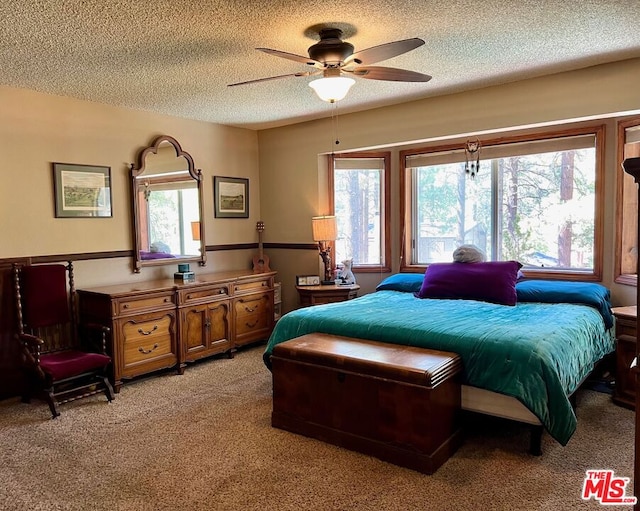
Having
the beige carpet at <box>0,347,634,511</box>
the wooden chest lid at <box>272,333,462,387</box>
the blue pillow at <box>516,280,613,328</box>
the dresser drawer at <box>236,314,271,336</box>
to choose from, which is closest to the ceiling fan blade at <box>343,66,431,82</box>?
the wooden chest lid at <box>272,333,462,387</box>

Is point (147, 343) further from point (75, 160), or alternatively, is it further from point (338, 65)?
point (338, 65)

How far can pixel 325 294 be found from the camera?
493cm

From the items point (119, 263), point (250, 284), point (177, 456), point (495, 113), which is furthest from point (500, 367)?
point (119, 263)

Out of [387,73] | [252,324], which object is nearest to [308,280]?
[252,324]

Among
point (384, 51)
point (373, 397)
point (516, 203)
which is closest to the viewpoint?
point (384, 51)

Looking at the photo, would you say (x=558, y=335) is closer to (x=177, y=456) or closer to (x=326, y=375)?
(x=326, y=375)

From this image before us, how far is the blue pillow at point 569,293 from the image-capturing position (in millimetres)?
3736

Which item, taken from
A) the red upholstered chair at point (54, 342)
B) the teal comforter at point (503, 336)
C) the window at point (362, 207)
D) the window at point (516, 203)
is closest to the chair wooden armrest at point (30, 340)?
the red upholstered chair at point (54, 342)

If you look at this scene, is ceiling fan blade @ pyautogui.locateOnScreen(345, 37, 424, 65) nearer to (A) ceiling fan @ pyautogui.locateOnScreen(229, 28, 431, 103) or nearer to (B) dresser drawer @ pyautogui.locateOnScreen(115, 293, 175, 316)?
(A) ceiling fan @ pyautogui.locateOnScreen(229, 28, 431, 103)

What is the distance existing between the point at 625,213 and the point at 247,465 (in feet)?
11.7

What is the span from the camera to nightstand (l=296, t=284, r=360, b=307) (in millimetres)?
4918

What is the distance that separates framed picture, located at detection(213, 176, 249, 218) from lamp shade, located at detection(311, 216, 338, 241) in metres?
1.07

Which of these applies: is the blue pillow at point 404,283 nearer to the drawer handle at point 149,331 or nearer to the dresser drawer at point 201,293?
the dresser drawer at point 201,293

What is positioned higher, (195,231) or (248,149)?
(248,149)
